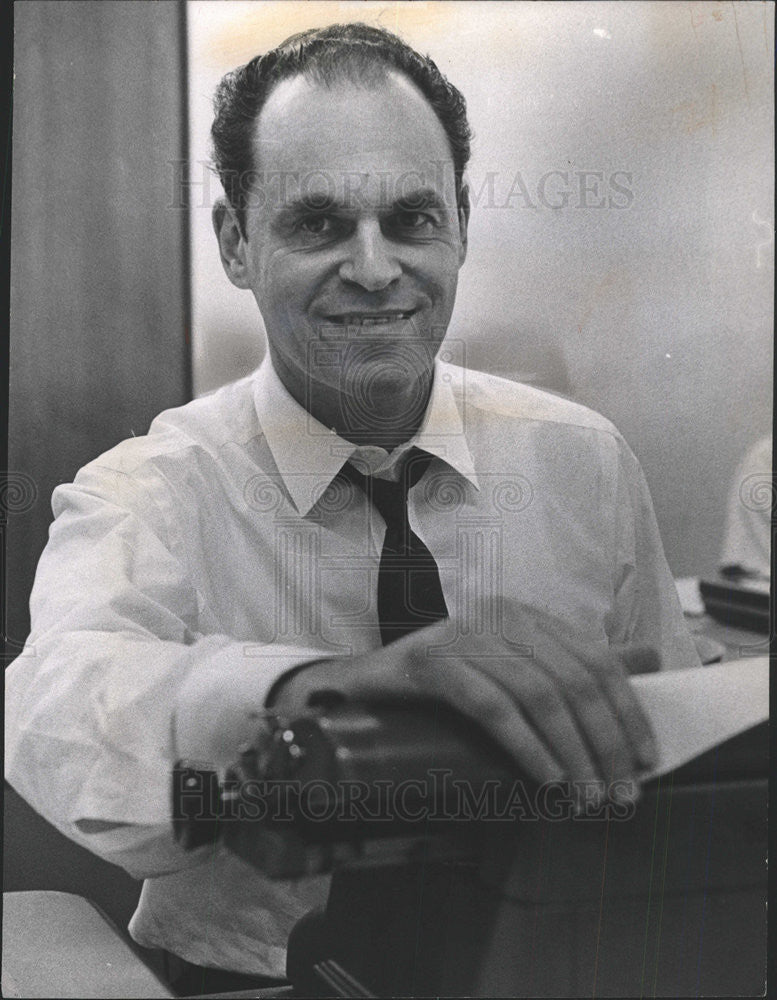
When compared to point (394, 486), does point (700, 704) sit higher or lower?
lower

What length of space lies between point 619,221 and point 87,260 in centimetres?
50

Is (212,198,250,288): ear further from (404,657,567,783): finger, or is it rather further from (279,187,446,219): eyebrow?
(404,657,567,783): finger

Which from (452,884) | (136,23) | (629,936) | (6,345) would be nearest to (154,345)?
(6,345)

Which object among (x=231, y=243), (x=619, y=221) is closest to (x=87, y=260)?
(x=231, y=243)

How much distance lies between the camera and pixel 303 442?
3.66 ft

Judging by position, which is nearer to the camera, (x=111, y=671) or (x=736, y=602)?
(x=111, y=671)

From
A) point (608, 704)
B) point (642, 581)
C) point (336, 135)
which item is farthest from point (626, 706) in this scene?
point (336, 135)

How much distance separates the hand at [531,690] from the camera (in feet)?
3.53

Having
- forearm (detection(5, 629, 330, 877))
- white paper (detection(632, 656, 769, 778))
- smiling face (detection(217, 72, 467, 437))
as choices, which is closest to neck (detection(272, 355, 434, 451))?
smiling face (detection(217, 72, 467, 437))

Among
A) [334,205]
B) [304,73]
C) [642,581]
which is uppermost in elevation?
[304,73]

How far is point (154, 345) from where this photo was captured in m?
1.11

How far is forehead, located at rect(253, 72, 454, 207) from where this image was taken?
109cm

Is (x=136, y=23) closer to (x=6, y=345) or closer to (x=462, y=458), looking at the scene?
(x=6, y=345)

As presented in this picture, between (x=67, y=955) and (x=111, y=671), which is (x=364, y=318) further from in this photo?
(x=67, y=955)
